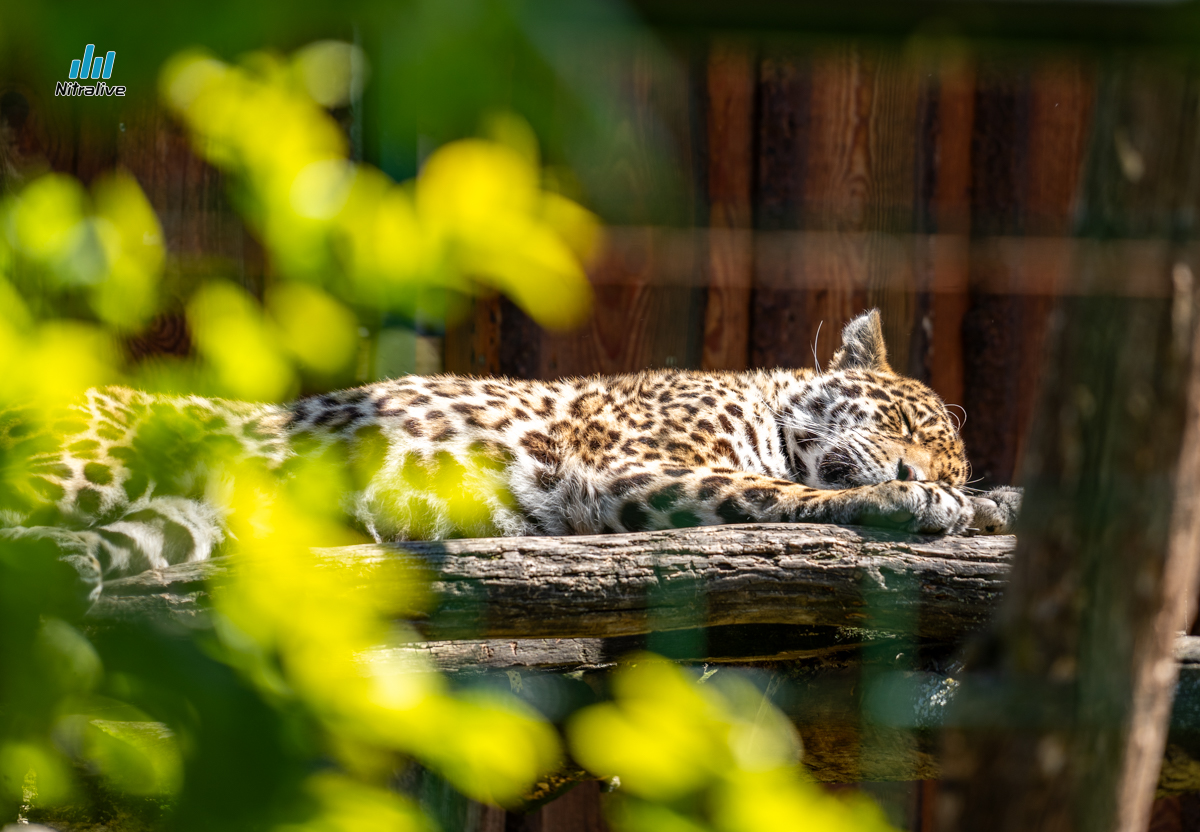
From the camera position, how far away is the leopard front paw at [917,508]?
2771mm

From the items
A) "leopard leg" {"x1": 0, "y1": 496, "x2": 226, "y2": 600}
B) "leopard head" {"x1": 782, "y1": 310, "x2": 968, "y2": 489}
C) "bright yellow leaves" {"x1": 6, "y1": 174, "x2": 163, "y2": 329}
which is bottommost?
"leopard leg" {"x1": 0, "y1": 496, "x2": 226, "y2": 600}

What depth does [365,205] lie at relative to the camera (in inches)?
33.3

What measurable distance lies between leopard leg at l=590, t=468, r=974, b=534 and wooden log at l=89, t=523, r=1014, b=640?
199 millimetres

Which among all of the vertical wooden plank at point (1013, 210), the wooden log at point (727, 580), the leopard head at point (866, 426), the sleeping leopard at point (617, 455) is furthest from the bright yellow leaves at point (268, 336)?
the vertical wooden plank at point (1013, 210)

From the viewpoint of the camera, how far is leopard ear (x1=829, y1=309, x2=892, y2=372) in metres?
3.88

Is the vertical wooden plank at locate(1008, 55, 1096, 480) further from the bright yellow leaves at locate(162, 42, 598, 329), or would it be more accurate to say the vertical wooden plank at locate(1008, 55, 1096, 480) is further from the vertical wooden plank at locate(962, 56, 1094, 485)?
the bright yellow leaves at locate(162, 42, 598, 329)

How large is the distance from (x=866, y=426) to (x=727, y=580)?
1.35m

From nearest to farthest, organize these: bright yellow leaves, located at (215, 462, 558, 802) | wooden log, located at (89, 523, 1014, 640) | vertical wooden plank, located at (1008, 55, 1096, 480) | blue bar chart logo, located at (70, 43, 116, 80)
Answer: blue bar chart logo, located at (70, 43, 116, 80) → bright yellow leaves, located at (215, 462, 558, 802) → wooden log, located at (89, 523, 1014, 640) → vertical wooden plank, located at (1008, 55, 1096, 480)

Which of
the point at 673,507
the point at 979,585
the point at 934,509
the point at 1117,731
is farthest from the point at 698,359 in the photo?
the point at 1117,731

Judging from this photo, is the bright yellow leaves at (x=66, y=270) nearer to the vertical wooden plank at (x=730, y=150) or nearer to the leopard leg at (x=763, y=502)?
the leopard leg at (x=763, y=502)

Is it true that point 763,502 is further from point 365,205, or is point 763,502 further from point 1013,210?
point 365,205

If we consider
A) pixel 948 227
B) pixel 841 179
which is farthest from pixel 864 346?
pixel 841 179

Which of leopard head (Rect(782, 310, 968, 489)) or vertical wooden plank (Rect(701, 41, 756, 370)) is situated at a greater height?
vertical wooden plank (Rect(701, 41, 756, 370))

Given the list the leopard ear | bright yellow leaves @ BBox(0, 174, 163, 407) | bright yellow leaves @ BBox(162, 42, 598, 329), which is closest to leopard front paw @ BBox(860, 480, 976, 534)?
the leopard ear
